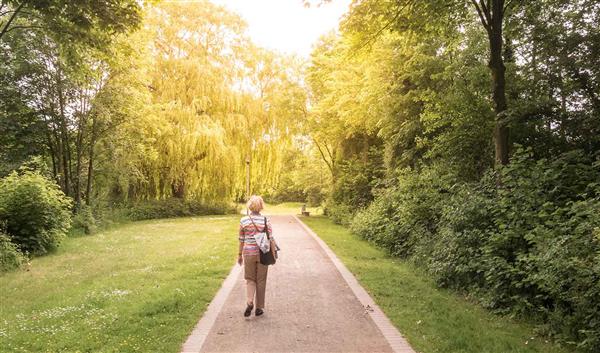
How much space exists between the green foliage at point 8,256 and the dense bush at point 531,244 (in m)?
11.1

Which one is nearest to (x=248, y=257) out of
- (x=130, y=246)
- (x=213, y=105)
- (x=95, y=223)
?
(x=130, y=246)

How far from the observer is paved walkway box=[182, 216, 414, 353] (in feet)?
19.4

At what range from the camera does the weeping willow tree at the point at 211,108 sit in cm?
2677

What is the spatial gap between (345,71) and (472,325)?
1780 centimetres

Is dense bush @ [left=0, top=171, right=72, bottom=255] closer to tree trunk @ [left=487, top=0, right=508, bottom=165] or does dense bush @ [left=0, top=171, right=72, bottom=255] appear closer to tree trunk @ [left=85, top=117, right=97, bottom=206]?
tree trunk @ [left=85, top=117, right=97, bottom=206]

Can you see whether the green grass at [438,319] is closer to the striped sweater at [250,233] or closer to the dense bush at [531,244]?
the dense bush at [531,244]

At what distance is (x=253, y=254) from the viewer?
7.18 m

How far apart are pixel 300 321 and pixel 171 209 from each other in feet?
76.3

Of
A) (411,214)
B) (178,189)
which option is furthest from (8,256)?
(178,189)

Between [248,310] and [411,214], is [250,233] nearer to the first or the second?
[248,310]

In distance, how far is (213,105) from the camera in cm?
2870

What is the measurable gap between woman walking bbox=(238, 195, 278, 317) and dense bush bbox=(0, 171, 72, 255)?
33.2 ft

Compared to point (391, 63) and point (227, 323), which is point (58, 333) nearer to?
point (227, 323)

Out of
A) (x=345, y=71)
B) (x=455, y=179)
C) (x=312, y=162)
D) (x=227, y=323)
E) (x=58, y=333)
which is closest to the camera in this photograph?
(x=58, y=333)
